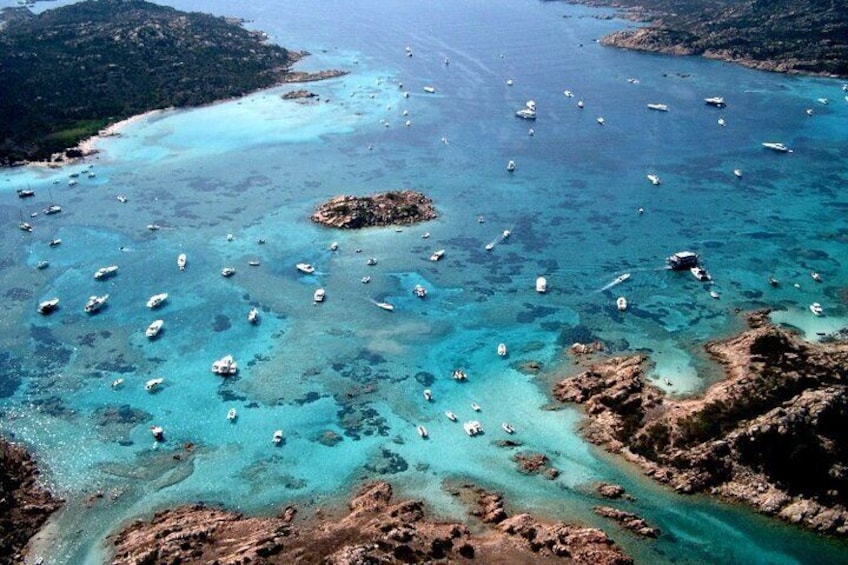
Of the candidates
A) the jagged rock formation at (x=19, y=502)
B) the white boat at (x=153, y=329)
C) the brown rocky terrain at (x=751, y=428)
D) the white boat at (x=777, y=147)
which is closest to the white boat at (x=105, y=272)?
the white boat at (x=153, y=329)

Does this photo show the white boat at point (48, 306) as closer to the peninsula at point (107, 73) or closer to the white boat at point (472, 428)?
the white boat at point (472, 428)

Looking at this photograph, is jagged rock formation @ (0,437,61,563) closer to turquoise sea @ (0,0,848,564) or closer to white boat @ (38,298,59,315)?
turquoise sea @ (0,0,848,564)

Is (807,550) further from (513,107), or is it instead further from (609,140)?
(513,107)

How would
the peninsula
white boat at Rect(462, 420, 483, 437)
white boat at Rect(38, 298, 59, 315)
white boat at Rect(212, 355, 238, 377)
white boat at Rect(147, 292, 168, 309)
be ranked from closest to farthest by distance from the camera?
white boat at Rect(462, 420, 483, 437), white boat at Rect(212, 355, 238, 377), white boat at Rect(38, 298, 59, 315), white boat at Rect(147, 292, 168, 309), the peninsula

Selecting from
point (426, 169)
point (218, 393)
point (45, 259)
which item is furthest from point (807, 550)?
point (45, 259)

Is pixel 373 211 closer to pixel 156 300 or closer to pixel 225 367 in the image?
pixel 156 300

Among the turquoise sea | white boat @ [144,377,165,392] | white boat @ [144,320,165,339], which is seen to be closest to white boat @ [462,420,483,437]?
the turquoise sea

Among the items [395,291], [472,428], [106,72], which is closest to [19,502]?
[472,428]
